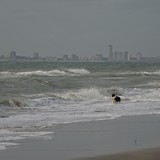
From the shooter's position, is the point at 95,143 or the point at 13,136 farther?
the point at 13,136

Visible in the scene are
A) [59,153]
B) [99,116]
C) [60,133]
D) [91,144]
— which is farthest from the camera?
[99,116]

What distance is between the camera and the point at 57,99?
76.4 feet

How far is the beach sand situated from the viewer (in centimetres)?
879

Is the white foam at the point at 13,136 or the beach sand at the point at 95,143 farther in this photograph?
the white foam at the point at 13,136

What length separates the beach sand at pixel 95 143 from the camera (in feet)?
28.8

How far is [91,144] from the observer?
393 inches

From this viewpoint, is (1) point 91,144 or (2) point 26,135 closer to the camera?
(1) point 91,144

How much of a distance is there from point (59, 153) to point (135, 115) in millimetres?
6414

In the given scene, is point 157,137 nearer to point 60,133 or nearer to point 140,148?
point 140,148

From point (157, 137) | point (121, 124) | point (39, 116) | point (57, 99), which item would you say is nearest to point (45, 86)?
point (57, 99)

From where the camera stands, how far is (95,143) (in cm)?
1010

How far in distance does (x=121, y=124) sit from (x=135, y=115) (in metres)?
2.31

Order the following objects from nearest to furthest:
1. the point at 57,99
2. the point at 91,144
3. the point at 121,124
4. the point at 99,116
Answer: the point at 91,144 < the point at 121,124 < the point at 99,116 < the point at 57,99

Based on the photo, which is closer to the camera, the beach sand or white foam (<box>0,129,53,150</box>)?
the beach sand
